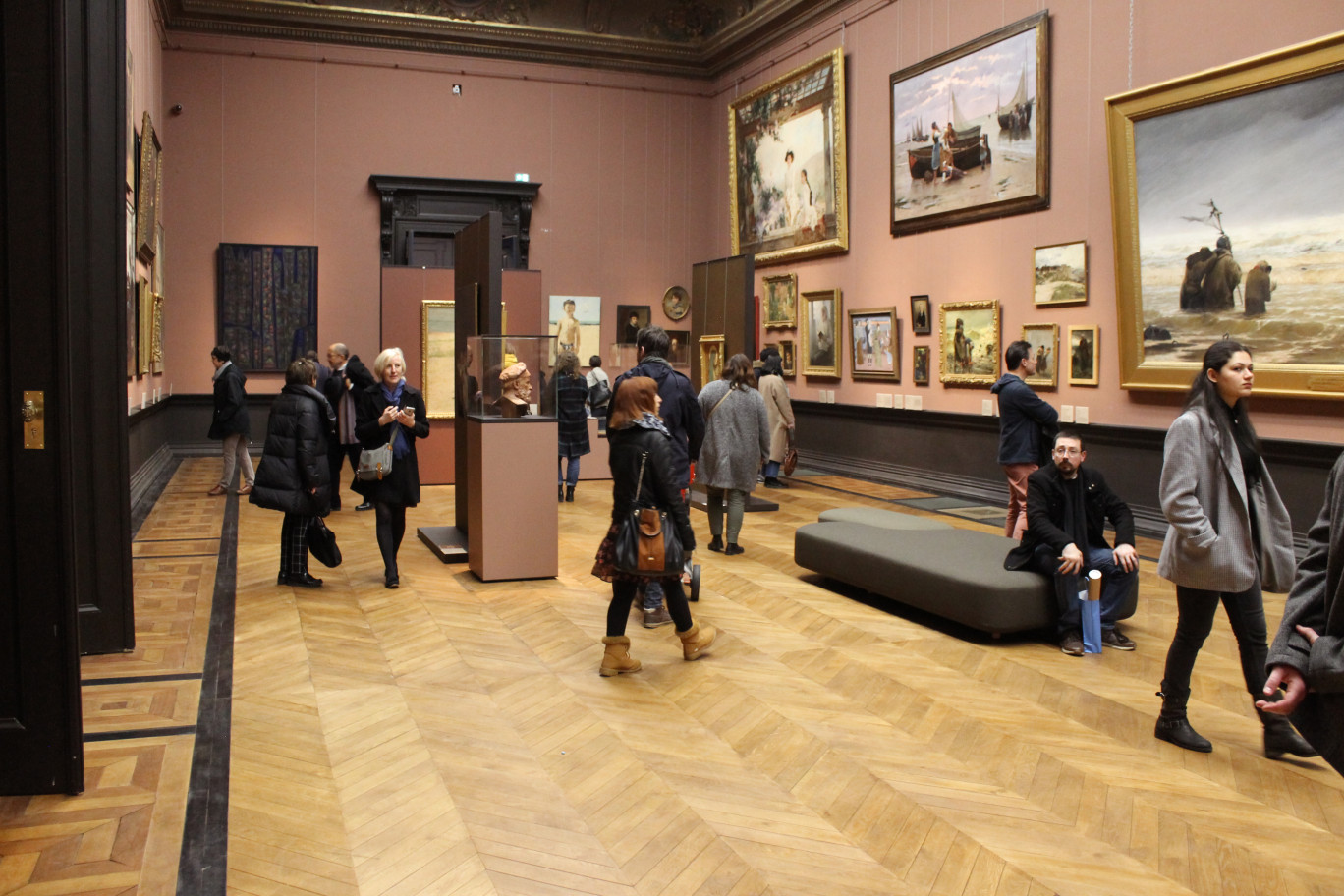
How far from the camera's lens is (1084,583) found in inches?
249

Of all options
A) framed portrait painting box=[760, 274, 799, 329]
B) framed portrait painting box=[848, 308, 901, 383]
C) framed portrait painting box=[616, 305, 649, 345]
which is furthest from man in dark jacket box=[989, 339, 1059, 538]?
framed portrait painting box=[616, 305, 649, 345]

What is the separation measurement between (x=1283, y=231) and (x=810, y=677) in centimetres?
586

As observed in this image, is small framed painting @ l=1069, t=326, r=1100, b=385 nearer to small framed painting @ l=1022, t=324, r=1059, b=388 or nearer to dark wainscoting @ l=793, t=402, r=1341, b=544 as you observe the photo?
small framed painting @ l=1022, t=324, r=1059, b=388

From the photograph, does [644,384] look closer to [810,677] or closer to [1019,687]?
[810,677]

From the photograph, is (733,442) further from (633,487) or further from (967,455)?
(967,455)

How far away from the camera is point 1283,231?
8.54 metres

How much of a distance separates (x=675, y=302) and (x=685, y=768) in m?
15.7

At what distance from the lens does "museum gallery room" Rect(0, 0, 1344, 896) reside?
12.8ft

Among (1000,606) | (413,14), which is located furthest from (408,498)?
(413,14)

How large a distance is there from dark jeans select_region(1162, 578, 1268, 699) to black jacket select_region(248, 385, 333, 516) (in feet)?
17.9

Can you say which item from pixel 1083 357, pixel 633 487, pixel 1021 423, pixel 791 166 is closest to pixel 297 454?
pixel 633 487

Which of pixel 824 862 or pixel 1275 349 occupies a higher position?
pixel 1275 349

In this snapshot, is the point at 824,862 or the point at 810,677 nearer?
the point at 824,862

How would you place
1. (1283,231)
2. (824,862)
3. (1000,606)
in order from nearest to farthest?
1. (824,862)
2. (1000,606)
3. (1283,231)
